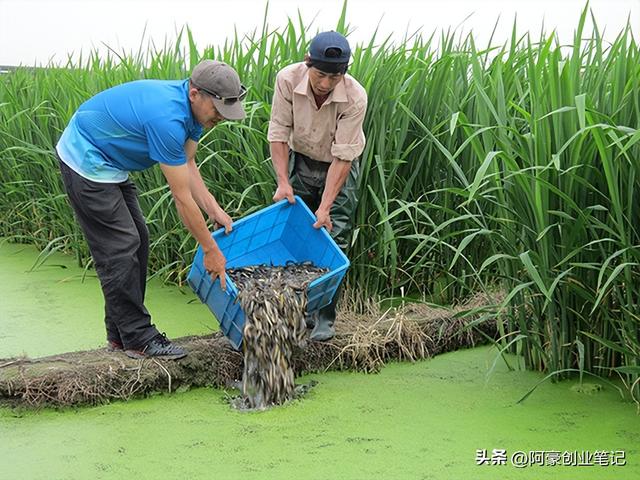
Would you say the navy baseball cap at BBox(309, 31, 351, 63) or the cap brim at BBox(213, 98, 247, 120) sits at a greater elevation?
the navy baseball cap at BBox(309, 31, 351, 63)

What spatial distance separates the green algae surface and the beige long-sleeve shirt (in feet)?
2.66

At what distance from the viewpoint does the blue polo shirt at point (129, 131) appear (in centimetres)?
286

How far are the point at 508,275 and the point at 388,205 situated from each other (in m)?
0.82

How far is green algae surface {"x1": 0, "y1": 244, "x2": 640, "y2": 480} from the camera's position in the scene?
247cm

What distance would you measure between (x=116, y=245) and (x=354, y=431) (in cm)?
100

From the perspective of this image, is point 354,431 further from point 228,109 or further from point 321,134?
point 321,134

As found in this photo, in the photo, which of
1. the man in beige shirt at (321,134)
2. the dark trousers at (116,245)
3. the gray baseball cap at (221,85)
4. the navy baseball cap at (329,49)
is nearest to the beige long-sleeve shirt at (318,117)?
the man in beige shirt at (321,134)

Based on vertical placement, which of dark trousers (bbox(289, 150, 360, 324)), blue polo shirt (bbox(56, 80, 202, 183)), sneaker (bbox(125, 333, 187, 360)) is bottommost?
sneaker (bbox(125, 333, 187, 360))

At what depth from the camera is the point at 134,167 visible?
3.08 m

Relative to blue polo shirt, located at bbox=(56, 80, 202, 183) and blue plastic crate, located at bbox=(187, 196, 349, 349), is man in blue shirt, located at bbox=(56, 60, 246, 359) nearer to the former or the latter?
blue polo shirt, located at bbox=(56, 80, 202, 183)

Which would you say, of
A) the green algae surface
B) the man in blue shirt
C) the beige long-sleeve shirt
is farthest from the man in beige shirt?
the green algae surface

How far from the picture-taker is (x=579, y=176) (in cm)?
278

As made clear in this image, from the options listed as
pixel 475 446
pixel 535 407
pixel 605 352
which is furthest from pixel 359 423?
pixel 605 352

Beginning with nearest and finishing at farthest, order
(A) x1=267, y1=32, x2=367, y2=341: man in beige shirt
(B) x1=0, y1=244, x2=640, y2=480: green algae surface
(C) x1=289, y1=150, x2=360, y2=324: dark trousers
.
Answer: (B) x1=0, y1=244, x2=640, y2=480: green algae surface < (A) x1=267, y1=32, x2=367, y2=341: man in beige shirt < (C) x1=289, y1=150, x2=360, y2=324: dark trousers
